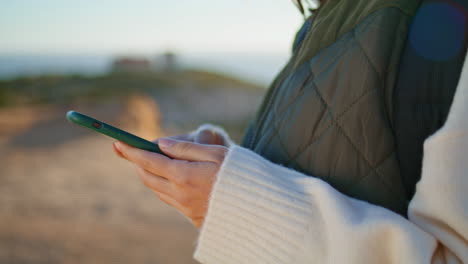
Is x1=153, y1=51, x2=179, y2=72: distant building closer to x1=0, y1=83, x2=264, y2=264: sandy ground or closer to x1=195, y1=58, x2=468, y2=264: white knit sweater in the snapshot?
x1=0, y1=83, x2=264, y2=264: sandy ground

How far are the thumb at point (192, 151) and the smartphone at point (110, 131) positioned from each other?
1.6 inches

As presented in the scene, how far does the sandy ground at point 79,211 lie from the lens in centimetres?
369

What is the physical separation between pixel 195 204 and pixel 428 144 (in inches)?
22.5

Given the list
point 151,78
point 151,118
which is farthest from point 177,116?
point 151,118

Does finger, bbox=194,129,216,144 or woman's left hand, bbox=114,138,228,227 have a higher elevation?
woman's left hand, bbox=114,138,228,227

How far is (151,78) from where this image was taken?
19.6 metres

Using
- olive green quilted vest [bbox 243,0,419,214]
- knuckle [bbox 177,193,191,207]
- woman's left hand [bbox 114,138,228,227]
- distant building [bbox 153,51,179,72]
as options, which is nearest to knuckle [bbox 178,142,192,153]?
woman's left hand [bbox 114,138,228,227]

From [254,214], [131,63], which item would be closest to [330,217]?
[254,214]

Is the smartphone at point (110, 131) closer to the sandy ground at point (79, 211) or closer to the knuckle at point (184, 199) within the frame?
the knuckle at point (184, 199)

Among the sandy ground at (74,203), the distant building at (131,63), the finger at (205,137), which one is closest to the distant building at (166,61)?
the distant building at (131,63)

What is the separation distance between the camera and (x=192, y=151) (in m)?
0.99

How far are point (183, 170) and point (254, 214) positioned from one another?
0.73 ft

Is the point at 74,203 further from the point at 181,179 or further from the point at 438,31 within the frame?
the point at 438,31

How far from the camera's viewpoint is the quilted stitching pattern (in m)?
0.82
